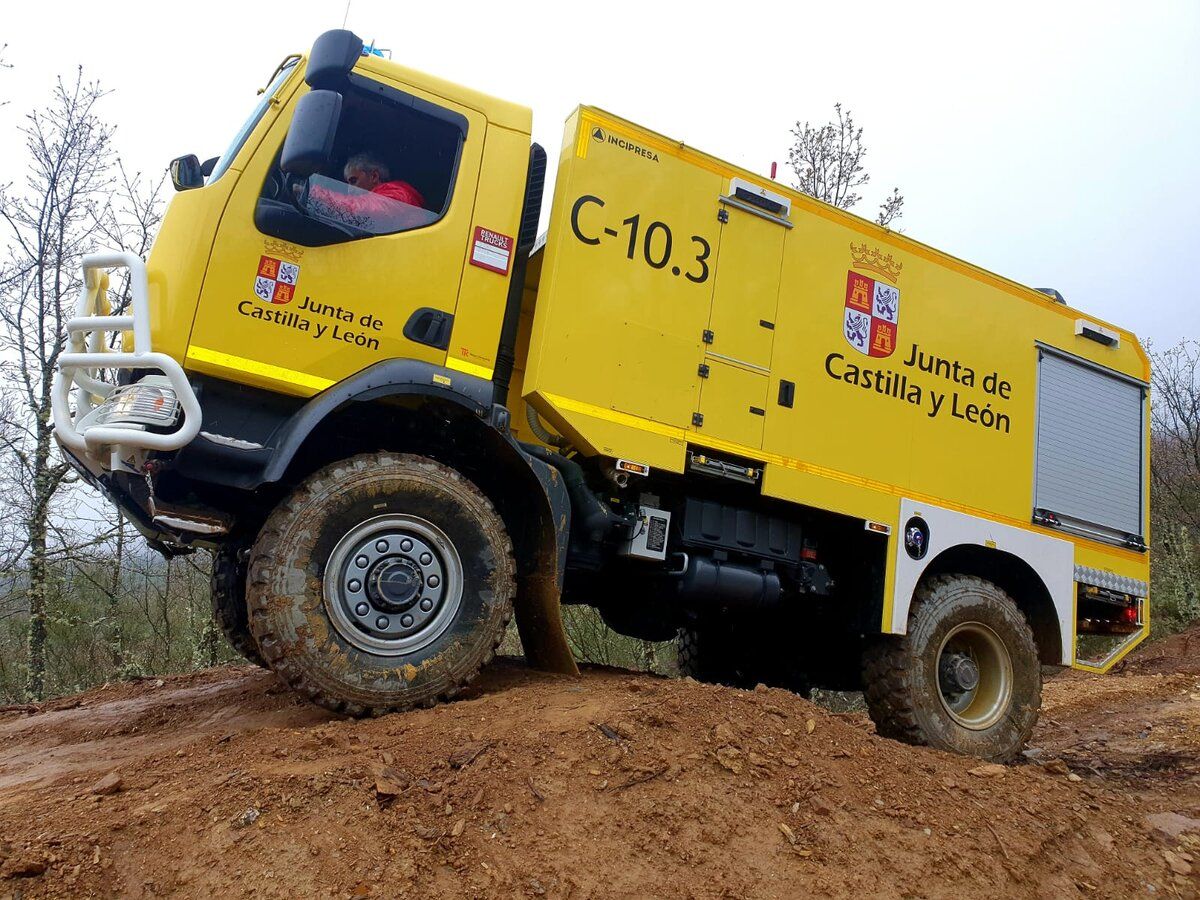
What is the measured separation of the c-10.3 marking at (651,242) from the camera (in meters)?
5.14

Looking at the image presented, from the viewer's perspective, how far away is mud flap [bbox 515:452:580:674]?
484 cm

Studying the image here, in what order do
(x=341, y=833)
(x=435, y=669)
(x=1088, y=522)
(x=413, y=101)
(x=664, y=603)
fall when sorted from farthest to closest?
1. (x=1088, y=522)
2. (x=664, y=603)
3. (x=413, y=101)
4. (x=435, y=669)
5. (x=341, y=833)

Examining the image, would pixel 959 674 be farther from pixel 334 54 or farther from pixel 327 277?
pixel 334 54

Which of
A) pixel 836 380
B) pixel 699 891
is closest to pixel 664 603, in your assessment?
pixel 836 380

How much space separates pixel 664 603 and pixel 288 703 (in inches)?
92.3

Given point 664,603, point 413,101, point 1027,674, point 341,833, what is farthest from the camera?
point 1027,674

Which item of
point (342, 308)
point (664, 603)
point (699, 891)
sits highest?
point (342, 308)

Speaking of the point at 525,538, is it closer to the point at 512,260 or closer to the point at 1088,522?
the point at 512,260

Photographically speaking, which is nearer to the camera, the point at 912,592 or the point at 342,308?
the point at 342,308

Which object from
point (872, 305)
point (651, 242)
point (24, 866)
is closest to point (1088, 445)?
point (872, 305)

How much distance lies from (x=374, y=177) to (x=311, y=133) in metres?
0.75

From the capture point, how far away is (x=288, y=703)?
16.5 ft

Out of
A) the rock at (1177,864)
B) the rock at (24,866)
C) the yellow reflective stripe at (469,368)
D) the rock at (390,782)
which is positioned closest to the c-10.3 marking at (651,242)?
the yellow reflective stripe at (469,368)

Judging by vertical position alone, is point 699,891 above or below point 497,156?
below
